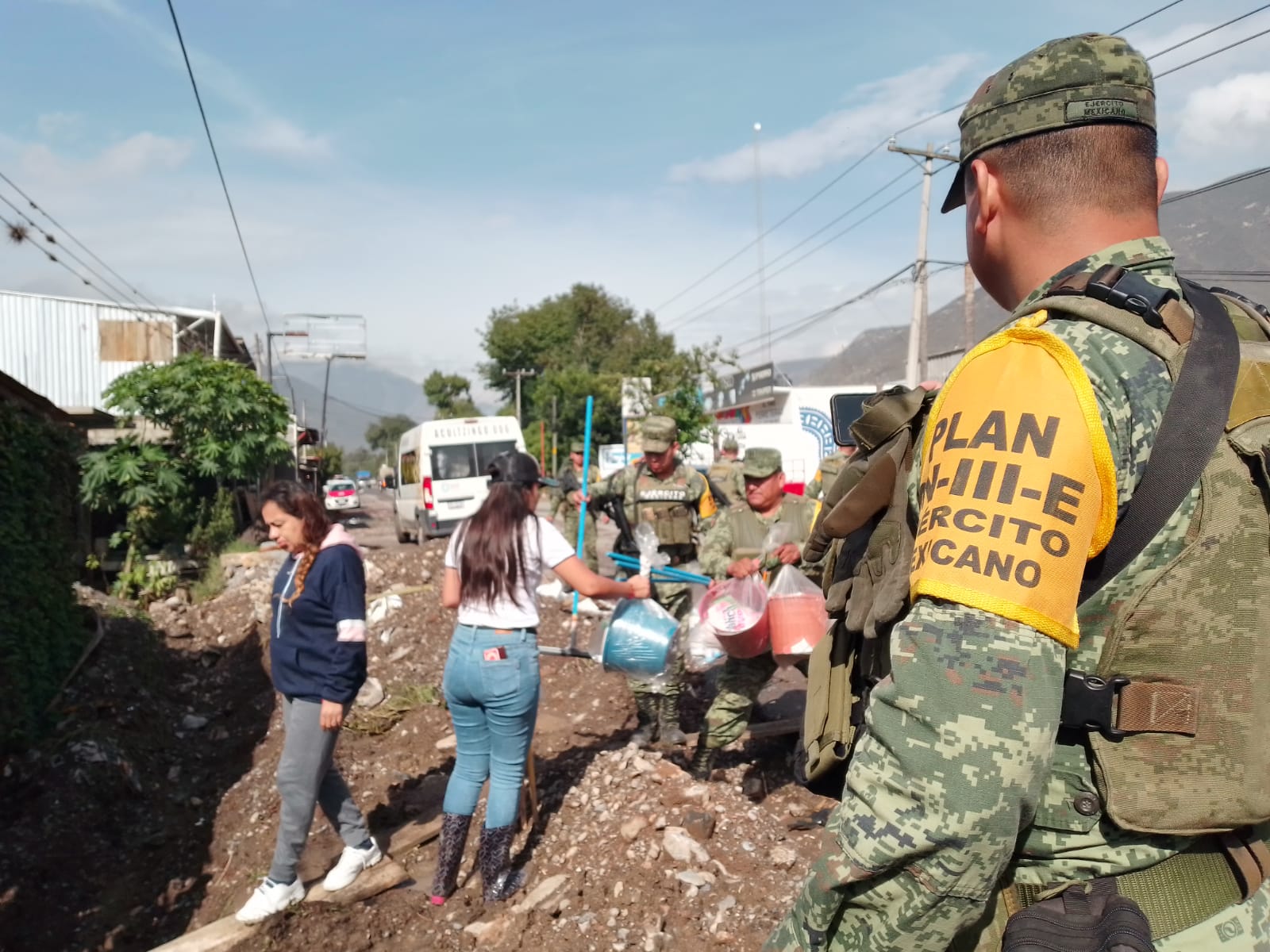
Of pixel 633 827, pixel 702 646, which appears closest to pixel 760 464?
pixel 702 646

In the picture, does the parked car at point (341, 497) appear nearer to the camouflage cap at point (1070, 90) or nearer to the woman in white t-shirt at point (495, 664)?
the woman in white t-shirt at point (495, 664)

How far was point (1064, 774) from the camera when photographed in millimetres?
1129

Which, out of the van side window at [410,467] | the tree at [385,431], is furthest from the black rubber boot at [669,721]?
the tree at [385,431]

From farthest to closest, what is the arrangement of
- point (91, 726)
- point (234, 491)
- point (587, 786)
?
1. point (234, 491)
2. point (91, 726)
3. point (587, 786)

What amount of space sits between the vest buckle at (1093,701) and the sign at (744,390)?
26.6 m

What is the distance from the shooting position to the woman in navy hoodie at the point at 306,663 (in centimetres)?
379

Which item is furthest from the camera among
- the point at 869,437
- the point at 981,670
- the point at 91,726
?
the point at 91,726

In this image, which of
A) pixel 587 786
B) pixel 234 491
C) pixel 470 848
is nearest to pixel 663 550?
pixel 587 786

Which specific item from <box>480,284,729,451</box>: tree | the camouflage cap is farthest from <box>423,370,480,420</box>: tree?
the camouflage cap

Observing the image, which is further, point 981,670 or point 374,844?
point 374,844

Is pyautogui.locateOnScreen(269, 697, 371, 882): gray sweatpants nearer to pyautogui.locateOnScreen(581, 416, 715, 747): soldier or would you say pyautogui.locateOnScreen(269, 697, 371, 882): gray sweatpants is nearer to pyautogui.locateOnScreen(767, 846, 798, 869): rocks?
pyautogui.locateOnScreen(767, 846, 798, 869): rocks

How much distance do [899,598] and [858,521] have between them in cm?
24

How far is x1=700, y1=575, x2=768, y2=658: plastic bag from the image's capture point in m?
4.33

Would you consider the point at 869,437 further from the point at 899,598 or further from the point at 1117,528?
the point at 1117,528
